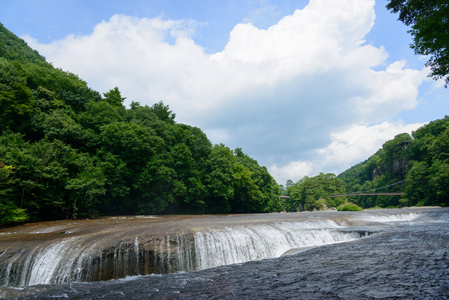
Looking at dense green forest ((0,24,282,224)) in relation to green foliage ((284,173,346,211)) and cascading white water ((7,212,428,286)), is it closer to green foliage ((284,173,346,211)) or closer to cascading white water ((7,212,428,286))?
cascading white water ((7,212,428,286))

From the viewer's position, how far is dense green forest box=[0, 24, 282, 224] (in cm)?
2056

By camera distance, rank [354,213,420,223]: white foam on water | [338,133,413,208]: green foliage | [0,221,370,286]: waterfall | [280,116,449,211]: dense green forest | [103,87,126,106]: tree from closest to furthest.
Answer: [0,221,370,286]: waterfall → [354,213,420,223]: white foam on water → [103,87,126,106]: tree → [280,116,449,211]: dense green forest → [338,133,413,208]: green foliage

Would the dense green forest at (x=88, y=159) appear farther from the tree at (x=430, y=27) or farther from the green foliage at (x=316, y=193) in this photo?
the green foliage at (x=316, y=193)

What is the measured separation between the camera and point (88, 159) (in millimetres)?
26234

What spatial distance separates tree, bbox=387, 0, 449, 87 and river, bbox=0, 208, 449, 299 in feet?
29.5

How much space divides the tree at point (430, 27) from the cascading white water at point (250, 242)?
35.3 feet

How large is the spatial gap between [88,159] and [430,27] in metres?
29.0

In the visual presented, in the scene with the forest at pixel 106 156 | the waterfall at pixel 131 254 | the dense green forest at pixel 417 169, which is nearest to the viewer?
the waterfall at pixel 131 254

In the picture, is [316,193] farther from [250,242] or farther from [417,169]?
[250,242]

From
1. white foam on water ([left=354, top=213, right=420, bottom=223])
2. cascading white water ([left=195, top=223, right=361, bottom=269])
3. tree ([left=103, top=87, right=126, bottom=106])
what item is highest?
tree ([left=103, top=87, right=126, bottom=106])

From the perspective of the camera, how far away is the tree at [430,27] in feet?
35.4

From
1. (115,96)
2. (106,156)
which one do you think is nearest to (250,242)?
(106,156)

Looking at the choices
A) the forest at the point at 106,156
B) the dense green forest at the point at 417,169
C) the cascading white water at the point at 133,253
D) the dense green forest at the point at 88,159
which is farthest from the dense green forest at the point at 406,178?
the cascading white water at the point at 133,253

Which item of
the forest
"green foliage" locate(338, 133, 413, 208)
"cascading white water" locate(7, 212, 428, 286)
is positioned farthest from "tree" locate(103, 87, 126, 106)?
"green foliage" locate(338, 133, 413, 208)
